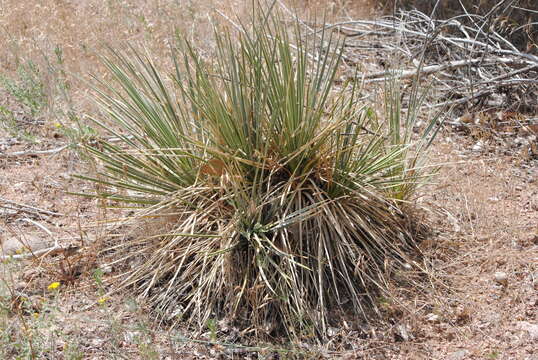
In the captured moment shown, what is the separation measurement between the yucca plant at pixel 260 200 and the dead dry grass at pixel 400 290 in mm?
143

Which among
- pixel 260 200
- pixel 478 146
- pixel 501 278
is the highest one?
pixel 260 200

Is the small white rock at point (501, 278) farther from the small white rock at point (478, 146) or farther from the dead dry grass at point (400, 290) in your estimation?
the small white rock at point (478, 146)

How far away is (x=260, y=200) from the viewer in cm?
248

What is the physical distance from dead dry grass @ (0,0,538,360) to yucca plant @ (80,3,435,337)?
14 cm

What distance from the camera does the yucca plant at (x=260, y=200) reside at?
8.07ft

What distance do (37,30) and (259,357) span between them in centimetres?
428

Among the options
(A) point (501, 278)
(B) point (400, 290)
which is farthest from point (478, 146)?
(B) point (400, 290)

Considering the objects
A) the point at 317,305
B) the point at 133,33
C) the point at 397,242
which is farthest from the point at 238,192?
the point at 133,33

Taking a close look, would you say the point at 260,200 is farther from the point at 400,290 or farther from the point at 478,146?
the point at 478,146

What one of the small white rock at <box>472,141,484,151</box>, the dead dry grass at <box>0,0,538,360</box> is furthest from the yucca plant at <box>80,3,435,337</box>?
the small white rock at <box>472,141,484,151</box>

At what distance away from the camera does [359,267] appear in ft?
8.80

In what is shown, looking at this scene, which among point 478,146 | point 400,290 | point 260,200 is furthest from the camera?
point 478,146

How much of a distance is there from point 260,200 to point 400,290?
80 cm

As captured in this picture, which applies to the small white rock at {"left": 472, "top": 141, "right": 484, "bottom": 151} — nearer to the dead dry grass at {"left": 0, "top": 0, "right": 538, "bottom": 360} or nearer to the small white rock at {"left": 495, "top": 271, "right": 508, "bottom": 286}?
the dead dry grass at {"left": 0, "top": 0, "right": 538, "bottom": 360}
